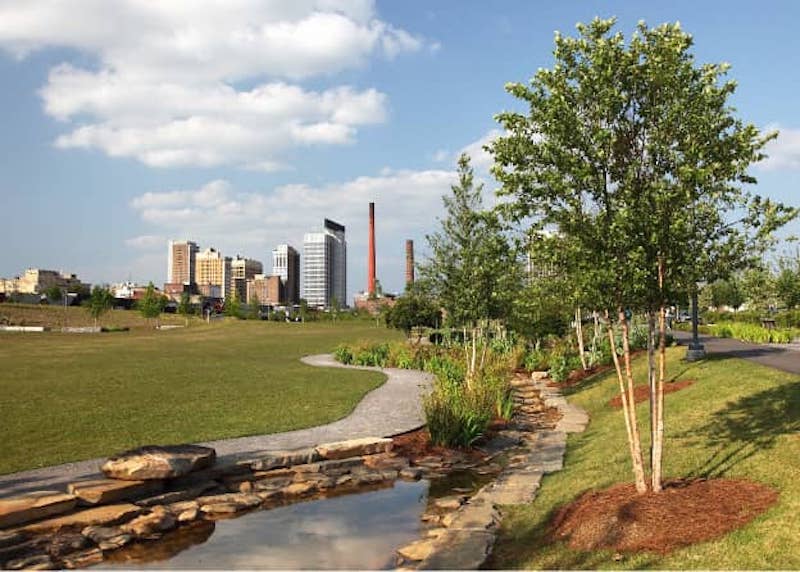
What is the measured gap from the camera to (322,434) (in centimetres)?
1334

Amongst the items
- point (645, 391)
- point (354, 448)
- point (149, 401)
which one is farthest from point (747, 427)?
point (149, 401)

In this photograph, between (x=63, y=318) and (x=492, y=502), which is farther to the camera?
(x=63, y=318)

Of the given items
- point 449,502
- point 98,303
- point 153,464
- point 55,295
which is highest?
point 55,295

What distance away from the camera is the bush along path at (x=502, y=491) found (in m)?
6.73

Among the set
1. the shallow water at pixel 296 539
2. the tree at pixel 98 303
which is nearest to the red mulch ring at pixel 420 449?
the shallow water at pixel 296 539

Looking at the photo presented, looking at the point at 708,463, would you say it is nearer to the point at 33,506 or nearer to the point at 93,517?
the point at 93,517

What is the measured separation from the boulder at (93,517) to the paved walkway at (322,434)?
1.06 metres

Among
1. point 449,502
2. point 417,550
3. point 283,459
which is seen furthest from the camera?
point 283,459

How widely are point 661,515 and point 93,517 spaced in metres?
6.84

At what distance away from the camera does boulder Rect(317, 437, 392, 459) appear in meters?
11.5

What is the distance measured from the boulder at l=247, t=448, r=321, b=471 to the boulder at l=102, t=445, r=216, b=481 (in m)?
1.09

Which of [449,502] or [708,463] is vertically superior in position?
[708,463]

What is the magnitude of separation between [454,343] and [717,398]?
2156 cm

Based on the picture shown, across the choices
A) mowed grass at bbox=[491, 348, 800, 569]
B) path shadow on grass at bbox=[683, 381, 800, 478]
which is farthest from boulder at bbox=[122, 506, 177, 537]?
path shadow on grass at bbox=[683, 381, 800, 478]
